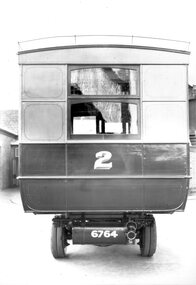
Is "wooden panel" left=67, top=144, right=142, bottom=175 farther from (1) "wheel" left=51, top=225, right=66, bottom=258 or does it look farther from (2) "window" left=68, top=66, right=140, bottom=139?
(1) "wheel" left=51, top=225, right=66, bottom=258

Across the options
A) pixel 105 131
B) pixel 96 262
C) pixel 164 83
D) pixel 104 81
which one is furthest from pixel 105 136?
pixel 96 262

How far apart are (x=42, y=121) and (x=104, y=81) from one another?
0.98 meters

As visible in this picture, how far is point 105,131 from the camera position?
5.46 m

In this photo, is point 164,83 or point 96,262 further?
point 96,262

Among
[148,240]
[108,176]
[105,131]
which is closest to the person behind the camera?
[108,176]

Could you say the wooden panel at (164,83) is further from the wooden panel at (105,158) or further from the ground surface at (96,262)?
the ground surface at (96,262)

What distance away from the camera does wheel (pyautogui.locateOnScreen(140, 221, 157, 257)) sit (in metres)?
6.15

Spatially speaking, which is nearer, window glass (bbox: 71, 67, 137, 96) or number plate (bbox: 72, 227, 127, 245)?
window glass (bbox: 71, 67, 137, 96)

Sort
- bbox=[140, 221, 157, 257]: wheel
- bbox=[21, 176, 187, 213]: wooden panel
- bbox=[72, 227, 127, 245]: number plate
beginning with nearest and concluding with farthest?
bbox=[21, 176, 187, 213]: wooden panel < bbox=[72, 227, 127, 245]: number plate < bbox=[140, 221, 157, 257]: wheel

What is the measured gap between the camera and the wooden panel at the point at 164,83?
543cm

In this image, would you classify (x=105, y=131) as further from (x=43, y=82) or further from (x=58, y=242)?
(x=58, y=242)

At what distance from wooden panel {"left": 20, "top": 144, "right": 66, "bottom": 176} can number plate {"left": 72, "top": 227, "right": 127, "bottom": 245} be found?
0.89m

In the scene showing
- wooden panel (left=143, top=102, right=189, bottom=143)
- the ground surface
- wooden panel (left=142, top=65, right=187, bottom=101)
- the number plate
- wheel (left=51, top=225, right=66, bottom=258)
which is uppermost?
wooden panel (left=142, top=65, right=187, bottom=101)

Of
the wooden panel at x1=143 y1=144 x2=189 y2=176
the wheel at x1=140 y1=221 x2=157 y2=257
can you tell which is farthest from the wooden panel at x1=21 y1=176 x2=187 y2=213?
the wheel at x1=140 y1=221 x2=157 y2=257
